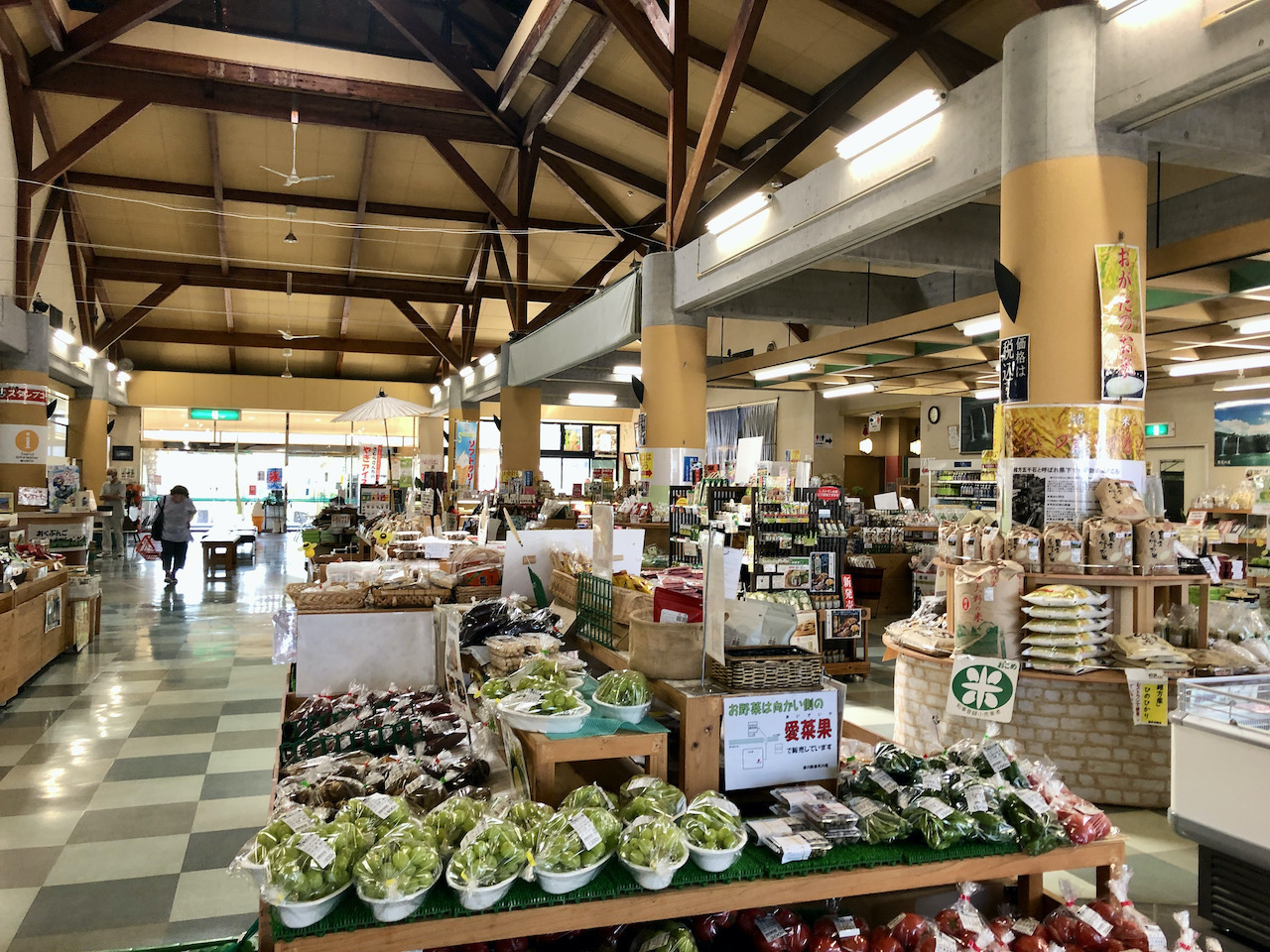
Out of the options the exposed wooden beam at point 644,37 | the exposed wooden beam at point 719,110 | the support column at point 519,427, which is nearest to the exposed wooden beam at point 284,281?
the support column at point 519,427

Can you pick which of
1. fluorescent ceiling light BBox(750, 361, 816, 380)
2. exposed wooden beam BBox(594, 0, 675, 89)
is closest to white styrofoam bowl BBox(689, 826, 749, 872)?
exposed wooden beam BBox(594, 0, 675, 89)

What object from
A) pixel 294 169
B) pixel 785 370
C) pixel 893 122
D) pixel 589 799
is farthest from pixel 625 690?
pixel 294 169

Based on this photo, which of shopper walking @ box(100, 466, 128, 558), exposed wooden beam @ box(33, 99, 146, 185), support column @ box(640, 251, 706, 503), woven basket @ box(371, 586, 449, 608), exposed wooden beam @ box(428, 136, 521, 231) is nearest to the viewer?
woven basket @ box(371, 586, 449, 608)

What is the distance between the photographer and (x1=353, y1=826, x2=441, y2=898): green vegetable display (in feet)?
5.83

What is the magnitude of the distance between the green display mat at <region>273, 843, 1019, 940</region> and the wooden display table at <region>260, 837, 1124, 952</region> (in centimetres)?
1

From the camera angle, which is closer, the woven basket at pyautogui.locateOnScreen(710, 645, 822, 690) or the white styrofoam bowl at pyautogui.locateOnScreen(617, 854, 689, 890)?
the white styrofoam bowl at pyautogui.locateOnScreen(617, 854, 689, 890)

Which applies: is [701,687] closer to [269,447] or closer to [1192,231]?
[1192,231]

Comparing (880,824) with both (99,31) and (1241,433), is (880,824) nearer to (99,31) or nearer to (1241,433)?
(99,31)

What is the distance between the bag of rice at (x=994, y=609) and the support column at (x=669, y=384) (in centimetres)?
463

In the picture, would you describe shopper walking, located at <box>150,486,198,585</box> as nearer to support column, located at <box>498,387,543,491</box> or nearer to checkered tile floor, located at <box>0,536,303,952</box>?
checkered tile floor, located at <box>0,536,303,952</box>

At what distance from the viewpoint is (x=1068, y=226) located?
434cm

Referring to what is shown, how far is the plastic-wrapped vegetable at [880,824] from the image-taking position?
2092 millimetres

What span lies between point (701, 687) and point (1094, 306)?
3.34 m

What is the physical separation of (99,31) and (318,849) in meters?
12.0
